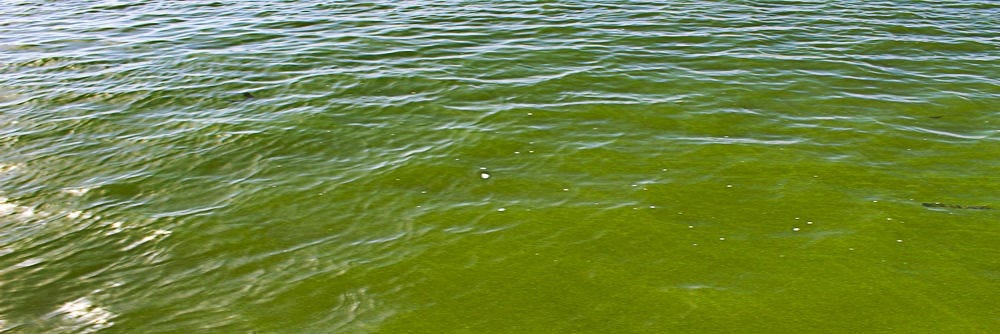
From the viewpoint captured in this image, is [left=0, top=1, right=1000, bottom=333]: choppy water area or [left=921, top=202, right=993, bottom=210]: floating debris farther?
[left=921, top=202, right=993, bottom=210]: floating debris

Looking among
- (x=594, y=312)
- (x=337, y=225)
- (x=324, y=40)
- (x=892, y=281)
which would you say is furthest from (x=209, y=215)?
(x=324, y=40)

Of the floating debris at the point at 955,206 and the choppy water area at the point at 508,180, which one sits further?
the floating debris at the point at 955,206

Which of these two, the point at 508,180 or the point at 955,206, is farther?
the point at 508,180

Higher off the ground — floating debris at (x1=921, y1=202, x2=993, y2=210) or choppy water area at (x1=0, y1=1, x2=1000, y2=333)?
choppy water area at (x1=0, y1=1, x2=1000, y2=333)

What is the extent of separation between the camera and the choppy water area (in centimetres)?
698

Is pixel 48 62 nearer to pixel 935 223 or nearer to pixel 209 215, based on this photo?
pixel 209 215

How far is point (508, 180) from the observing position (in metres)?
9.32

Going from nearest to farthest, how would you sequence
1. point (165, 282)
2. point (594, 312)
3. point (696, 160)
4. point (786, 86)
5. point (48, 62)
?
point (594, 312)
point (165, 282)
point (696, 160)
point (786, 86)
point (48, 62)

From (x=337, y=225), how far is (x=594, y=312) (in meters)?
2.80

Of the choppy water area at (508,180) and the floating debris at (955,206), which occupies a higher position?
the choppy water area at (508,180)

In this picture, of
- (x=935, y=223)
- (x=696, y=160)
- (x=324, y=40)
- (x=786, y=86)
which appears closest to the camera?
(x=935, y=223)

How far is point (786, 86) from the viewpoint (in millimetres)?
12531

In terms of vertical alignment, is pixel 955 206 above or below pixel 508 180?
below

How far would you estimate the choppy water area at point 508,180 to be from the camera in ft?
22.9
